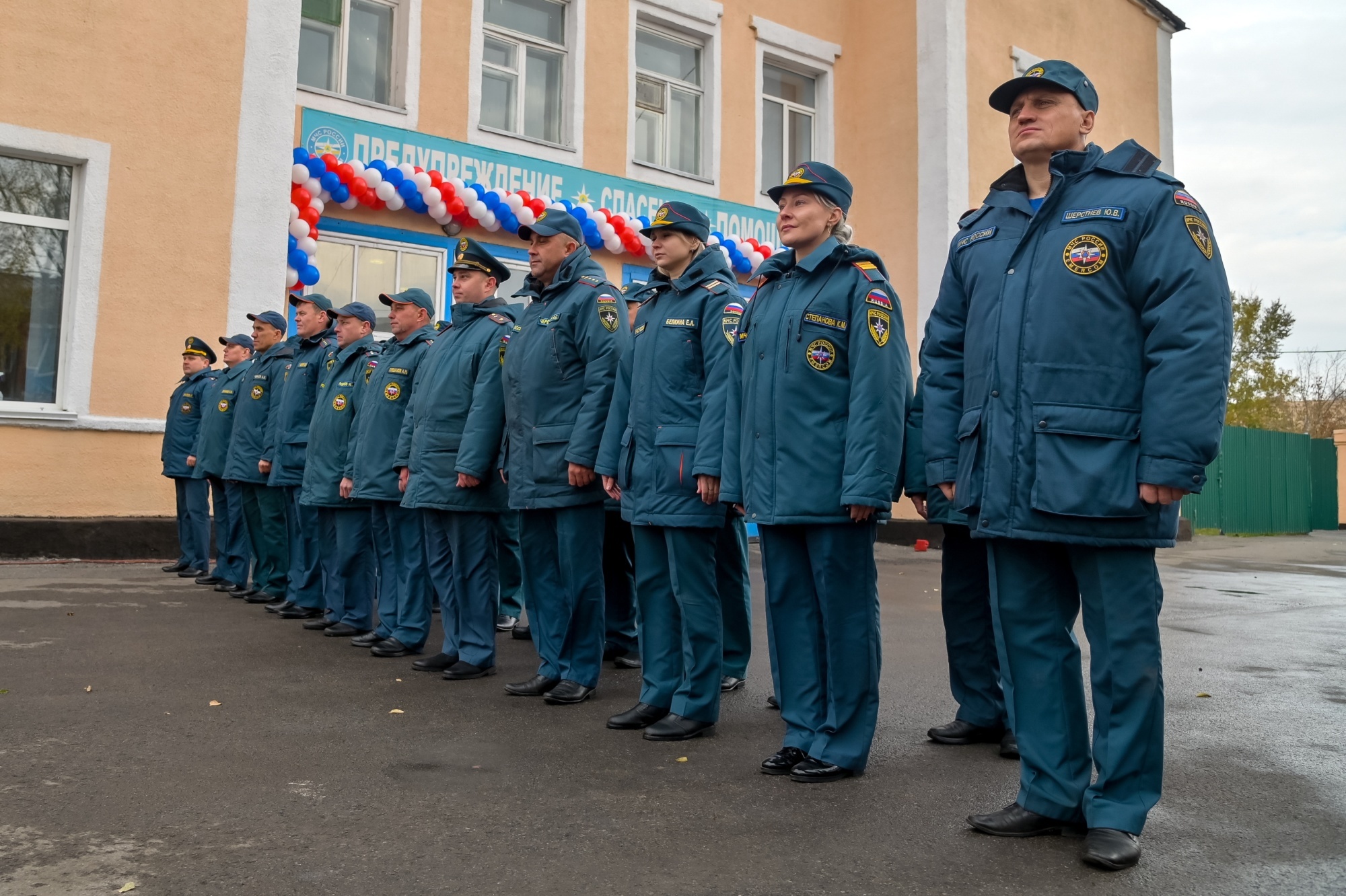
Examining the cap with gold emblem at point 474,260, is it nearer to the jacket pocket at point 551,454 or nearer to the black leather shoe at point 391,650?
the jacket pocket at point 551,454

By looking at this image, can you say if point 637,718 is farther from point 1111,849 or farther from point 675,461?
point 1111,849

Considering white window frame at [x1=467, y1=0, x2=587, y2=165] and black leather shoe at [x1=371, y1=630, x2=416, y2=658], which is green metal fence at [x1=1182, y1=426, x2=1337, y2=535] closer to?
white window frame at [x1=467, y1=0, x2=587, y2=165]

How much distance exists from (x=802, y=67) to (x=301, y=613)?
12.3 m

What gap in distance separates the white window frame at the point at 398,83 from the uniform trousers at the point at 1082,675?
35.9ft

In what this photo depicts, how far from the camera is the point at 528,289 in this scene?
19.3 ft

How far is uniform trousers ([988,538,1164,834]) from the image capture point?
128 inches

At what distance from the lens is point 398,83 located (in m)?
13.1

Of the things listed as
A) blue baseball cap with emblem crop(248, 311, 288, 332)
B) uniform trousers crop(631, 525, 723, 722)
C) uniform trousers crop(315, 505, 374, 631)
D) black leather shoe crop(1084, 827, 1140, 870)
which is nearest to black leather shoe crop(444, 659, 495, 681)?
uniform trousers crop(631, 525, 723, 722)

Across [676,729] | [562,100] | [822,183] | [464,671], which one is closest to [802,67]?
[562,100]

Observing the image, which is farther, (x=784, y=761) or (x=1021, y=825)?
(x=784, y=761)

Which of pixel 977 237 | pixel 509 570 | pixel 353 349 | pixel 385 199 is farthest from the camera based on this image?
pixel 385 199

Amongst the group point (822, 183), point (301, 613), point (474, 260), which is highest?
point (474, 260)

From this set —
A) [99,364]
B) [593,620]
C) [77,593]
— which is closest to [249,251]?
[99,364]

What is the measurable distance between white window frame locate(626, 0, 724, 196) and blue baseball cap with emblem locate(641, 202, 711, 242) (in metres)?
10.0
